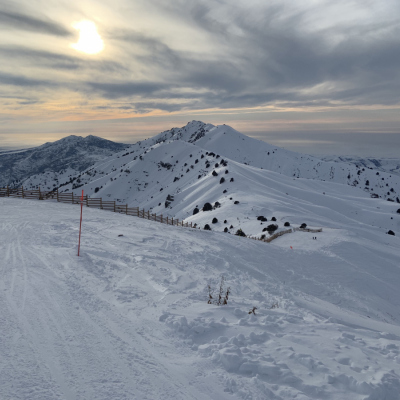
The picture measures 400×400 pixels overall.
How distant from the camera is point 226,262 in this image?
16172mm

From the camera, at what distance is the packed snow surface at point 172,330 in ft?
17.9

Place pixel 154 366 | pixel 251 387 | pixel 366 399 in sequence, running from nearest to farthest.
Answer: pixel 366 399 < pixel 251 387 < pixel 154 366

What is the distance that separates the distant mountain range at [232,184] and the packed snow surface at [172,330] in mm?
19707

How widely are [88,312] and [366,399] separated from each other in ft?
24.1

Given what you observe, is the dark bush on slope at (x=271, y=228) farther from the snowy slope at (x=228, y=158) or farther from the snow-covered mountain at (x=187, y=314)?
the snowy slope at (x=228, y=158)

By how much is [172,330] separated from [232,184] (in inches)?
2092

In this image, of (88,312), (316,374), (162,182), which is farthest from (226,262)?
(162,182)

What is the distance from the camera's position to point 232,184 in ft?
196

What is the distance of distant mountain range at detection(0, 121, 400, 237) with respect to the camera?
44.2 meters

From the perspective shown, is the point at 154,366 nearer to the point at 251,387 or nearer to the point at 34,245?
the point at 251,387

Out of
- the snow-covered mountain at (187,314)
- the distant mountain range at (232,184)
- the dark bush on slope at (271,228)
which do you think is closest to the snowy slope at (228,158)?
the distant mountain range at (232,184)

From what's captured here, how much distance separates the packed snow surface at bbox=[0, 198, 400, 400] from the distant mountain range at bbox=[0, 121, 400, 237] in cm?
1971

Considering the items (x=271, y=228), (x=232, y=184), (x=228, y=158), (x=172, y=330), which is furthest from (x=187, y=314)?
(x=228, y=158)

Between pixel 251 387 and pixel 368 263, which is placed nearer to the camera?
pixel 251 387
